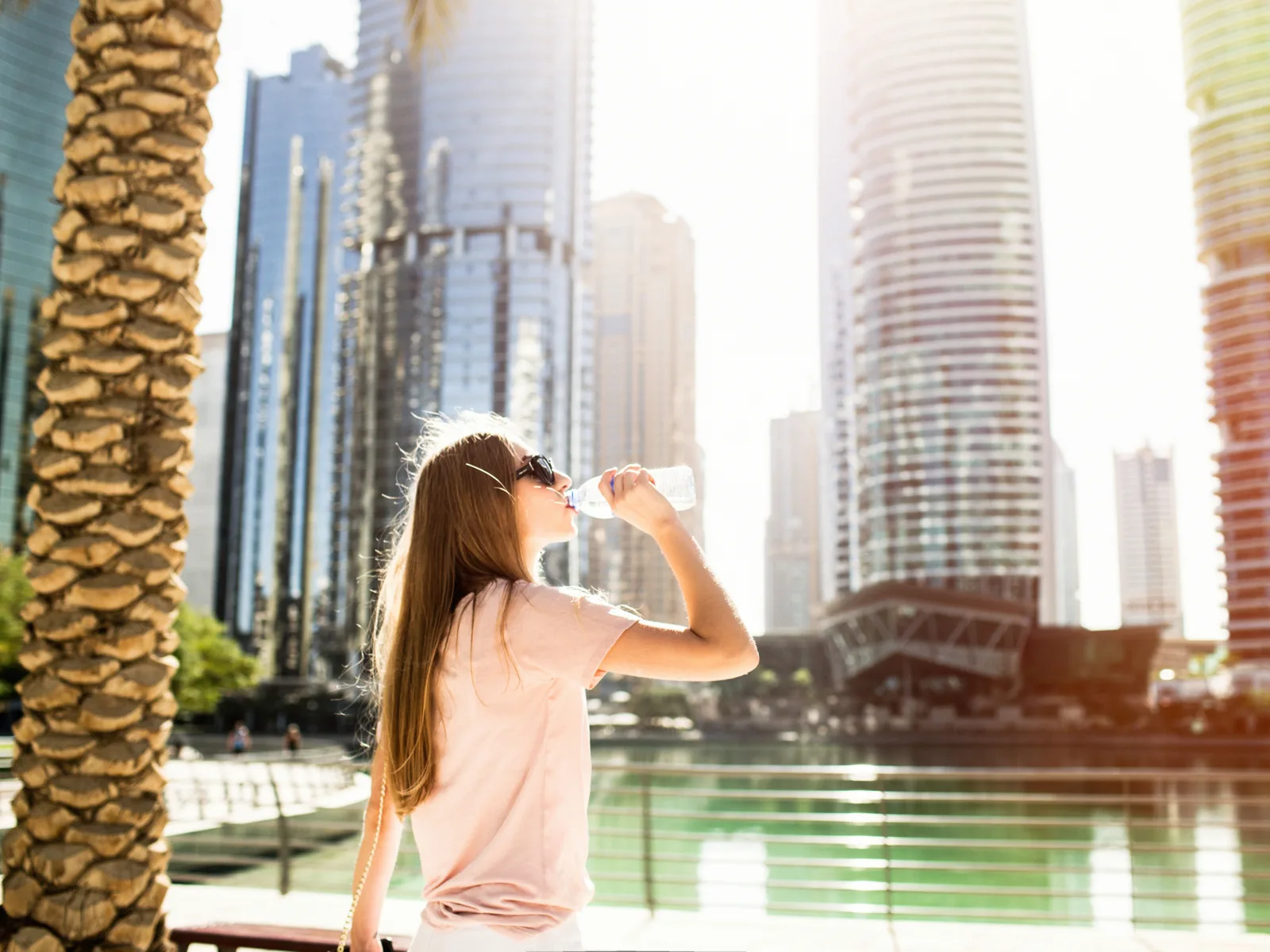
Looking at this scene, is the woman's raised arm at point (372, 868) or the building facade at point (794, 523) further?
the building facade at point (794, 523)

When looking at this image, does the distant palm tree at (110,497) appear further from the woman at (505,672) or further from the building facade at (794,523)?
the building facade at (794,523)

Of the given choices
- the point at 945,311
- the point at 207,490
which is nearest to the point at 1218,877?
the point at 945,311

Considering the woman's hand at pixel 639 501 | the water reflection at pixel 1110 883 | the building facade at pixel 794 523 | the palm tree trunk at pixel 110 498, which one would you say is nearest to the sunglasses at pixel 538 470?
the woman's hand at pixel 639 501

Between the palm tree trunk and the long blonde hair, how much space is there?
6.92ft

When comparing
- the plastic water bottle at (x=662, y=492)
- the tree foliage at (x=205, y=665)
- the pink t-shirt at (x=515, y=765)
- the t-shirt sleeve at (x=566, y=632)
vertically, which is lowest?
the tree foliage at (x=205, y=665)

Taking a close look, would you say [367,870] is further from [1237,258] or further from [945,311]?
[1237,258]

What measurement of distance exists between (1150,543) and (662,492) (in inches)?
8536

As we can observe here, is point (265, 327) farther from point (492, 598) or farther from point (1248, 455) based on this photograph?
point (492, 598)

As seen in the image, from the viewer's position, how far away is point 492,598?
176 cm

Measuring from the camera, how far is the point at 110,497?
363 centimetres

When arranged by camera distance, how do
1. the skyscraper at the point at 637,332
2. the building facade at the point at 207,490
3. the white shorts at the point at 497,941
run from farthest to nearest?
the skyscraper at the point at 637,332, the building facade at the point at 207,490, the white shorts at the point at 497,941

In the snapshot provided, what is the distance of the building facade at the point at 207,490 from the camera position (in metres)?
111

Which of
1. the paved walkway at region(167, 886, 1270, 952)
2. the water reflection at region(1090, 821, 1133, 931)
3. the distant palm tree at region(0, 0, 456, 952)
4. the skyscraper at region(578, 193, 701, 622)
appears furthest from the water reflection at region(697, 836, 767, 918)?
the skyscraper at region(578, 193, 701, 622)

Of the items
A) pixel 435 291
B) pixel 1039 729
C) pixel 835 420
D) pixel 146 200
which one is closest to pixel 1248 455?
pixel 835 420
